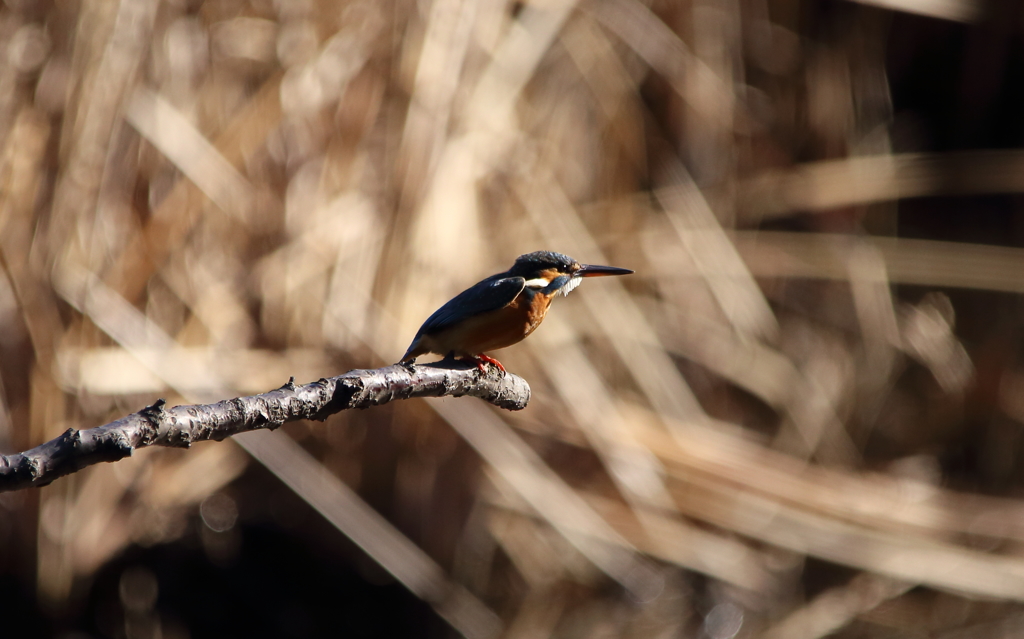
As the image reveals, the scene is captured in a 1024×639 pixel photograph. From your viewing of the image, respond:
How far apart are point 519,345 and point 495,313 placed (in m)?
2.39

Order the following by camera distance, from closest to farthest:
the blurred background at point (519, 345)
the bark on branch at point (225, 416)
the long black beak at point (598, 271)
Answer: the bark on branch at point (225, 416)
the long black beak at point (598, 271)
the blurred background at point (519, 345)

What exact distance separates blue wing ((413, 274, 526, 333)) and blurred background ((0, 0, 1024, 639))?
1.66m

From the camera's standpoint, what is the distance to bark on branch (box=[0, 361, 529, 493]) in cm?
94

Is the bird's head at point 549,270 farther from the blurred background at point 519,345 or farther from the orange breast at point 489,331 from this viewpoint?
the blurred background at point 519,345

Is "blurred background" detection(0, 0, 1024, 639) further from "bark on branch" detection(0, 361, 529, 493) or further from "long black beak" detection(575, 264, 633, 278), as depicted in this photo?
"bark on branch" detection(0, 361, 529, 493)

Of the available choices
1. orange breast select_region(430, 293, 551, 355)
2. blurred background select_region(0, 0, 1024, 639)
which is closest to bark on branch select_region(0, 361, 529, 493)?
orange breast select_region(430, 293, 551, 355)

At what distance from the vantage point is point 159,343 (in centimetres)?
351

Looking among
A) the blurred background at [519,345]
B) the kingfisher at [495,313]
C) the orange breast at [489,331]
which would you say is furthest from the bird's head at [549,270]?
the blurred background at [519,345]

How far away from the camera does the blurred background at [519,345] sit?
11.4ft

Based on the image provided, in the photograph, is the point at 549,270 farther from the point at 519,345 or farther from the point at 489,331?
the point at 519,345

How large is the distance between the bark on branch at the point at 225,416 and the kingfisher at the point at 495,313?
0.42m

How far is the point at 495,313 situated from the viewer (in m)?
2.12

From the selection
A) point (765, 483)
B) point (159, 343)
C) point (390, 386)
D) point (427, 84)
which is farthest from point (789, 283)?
point (390, 386)

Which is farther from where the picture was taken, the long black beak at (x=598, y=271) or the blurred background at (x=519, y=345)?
the blurred background at (x=519, y=345)
